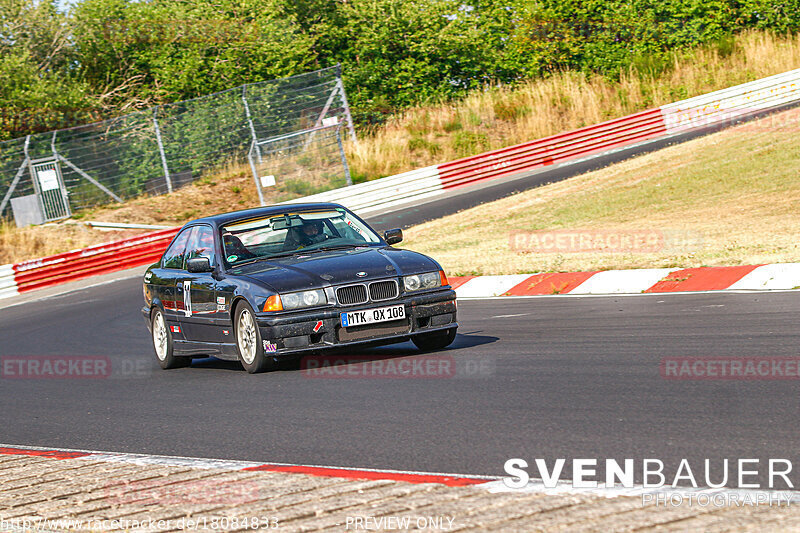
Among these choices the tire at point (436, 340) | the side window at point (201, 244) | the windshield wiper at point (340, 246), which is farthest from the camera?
the side window at point (201, 244)

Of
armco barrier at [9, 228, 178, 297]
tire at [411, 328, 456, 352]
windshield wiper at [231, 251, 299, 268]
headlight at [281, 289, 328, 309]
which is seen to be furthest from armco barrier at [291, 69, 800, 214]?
headlight at [281, 289, 328, 309]

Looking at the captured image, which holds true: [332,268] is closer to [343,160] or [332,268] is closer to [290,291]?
[290,291]

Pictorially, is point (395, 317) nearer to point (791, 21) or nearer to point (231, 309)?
point (231, 309)

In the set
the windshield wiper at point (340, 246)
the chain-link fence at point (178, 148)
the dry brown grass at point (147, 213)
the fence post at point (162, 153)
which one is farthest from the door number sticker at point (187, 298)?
the fence post at point (162, 153)

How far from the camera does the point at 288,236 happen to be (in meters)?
9.94

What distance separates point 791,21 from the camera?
4494 cm

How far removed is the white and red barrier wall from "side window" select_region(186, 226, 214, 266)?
48.6 ft

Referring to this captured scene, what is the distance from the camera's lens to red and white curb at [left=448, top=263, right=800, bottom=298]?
445 inches

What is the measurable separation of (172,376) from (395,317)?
8.43 ft

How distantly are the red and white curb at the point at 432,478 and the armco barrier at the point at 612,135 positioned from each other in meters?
24.5

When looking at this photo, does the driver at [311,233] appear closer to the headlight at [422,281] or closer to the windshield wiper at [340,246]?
the windshield wiper at [340,246]

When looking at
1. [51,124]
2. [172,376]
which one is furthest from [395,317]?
[51,124]

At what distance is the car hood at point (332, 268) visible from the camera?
347 inches

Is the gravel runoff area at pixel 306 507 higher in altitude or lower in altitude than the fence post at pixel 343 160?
lower
